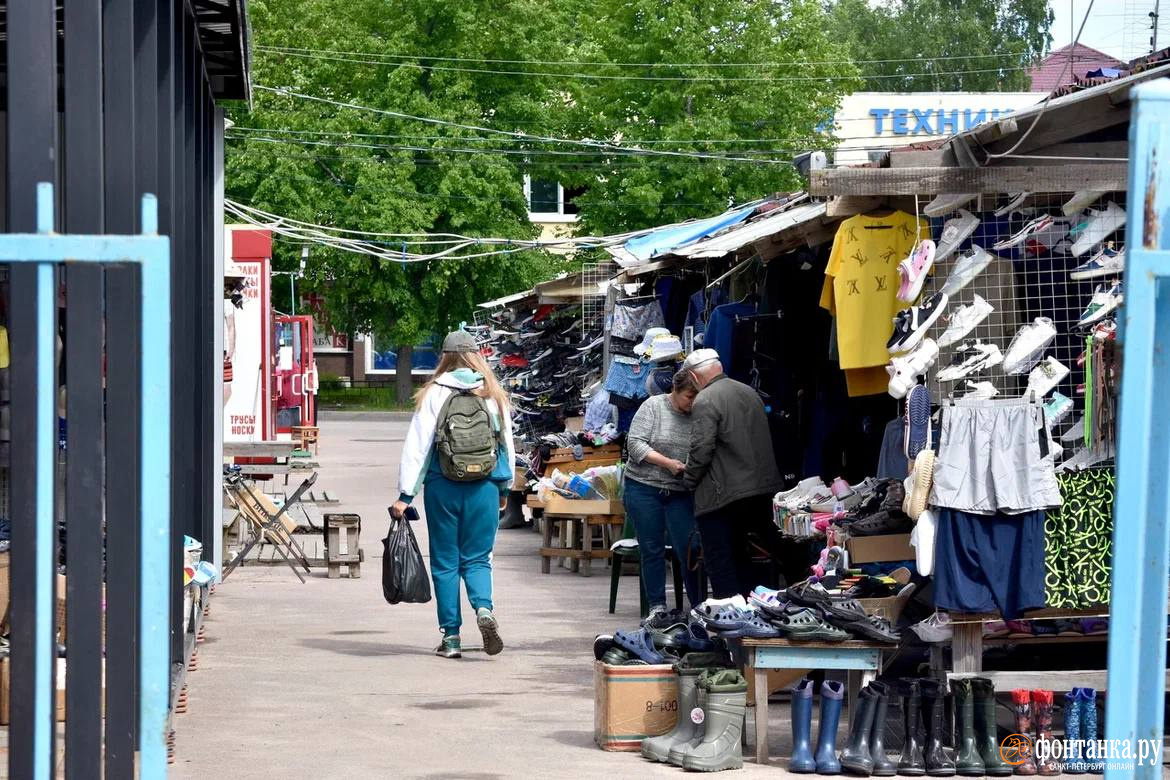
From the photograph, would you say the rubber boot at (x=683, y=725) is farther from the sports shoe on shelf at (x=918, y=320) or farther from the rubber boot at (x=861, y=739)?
the sports shoe on shelf at (x=918, y=320)

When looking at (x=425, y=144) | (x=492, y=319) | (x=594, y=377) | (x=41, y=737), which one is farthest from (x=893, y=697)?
(x=425, y=144)

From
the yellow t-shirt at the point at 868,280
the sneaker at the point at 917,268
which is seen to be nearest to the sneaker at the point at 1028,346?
the sneaker at the point at 917,268

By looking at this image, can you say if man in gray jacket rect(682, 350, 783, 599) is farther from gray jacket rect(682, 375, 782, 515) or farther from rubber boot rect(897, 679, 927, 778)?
rubber boot rect(897, 679, 927, 778)

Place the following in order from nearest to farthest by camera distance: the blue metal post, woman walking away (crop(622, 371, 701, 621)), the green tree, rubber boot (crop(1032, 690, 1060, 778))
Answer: the blue metal post, rubber boot (crop(1032, 690, 1060, 778)), woman walking away (crop(622, 371, 701, 621)), the green tree

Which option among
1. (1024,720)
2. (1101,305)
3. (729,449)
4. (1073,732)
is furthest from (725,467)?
(1073,732)

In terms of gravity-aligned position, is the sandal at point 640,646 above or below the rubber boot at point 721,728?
above

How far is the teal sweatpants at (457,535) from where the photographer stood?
10484 millimetres

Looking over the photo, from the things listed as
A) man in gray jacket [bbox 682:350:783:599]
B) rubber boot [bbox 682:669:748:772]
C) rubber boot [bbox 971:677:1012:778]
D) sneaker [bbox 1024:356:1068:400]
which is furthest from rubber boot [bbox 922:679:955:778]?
man in gray jacket [bbox 682:350:783:599]

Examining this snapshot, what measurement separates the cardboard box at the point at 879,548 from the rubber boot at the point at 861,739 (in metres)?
1.35

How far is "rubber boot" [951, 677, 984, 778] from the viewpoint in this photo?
733 cm

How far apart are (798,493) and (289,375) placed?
675 inches

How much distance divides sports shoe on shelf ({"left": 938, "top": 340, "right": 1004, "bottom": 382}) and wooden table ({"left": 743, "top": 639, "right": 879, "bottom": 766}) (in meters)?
1.50

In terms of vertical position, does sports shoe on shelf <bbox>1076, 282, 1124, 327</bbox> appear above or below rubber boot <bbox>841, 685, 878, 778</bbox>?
A: above

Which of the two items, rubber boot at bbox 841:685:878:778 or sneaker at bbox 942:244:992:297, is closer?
rubber boot at bbox 841:685:878:778
